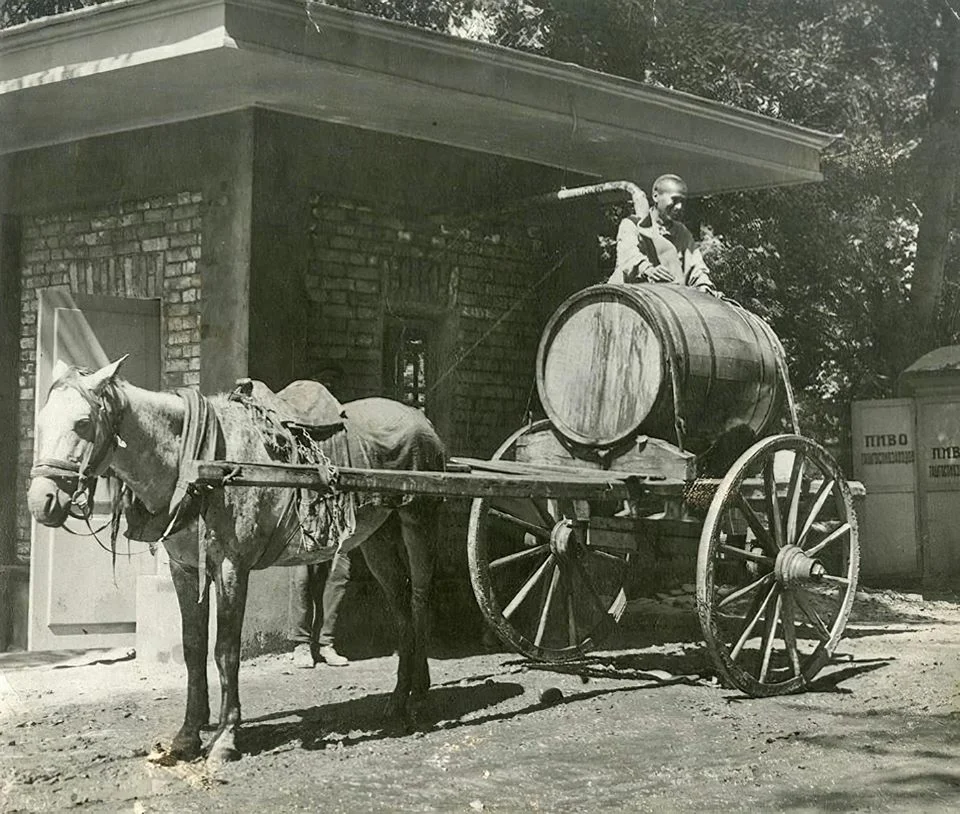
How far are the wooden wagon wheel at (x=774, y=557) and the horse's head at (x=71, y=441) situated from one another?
309cm

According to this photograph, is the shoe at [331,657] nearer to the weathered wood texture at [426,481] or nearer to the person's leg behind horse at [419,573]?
the person's leg behind horse at [419,573]

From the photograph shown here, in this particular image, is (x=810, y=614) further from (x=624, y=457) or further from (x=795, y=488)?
(x=624, y=457)

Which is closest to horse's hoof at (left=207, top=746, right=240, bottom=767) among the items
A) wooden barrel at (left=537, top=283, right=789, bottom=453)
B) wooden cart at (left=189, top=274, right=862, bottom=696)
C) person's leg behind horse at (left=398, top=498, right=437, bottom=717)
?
person's leg behind horse at (left=398, top=498, right=437, bottom=717)

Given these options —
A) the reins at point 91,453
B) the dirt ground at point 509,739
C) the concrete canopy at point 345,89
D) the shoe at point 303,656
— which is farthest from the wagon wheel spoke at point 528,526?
the reins at point 91,453

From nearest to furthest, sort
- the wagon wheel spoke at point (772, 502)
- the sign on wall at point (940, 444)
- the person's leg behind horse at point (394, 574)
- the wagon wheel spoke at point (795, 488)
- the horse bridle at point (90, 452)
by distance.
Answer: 1. the horse bridle at point (90, 452)
2. the person's leg behind horse at point (394, 574)
3. the wagon wheel spoke at point (772, 502)
4. the wagon wheel spoke at point (795, 488)
5. the sign on wall at point (940, 444)

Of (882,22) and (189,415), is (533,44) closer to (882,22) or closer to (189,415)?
(882,22)

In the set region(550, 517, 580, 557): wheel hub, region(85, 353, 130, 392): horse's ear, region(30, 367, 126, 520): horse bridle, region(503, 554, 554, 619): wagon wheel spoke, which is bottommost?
region(503, 554, 554, 619): wagon wheel spoke

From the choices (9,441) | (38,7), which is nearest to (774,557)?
(9,441)

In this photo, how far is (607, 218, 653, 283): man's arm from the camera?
8.06 m

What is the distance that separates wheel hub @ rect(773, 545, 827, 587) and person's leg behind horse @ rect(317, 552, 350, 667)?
9.12 ft

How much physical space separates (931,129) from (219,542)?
1031 centimetres

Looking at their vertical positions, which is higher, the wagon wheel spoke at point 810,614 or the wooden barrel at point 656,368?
the wooden barrel at point 656,368

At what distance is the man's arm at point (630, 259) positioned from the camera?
26.5 feet

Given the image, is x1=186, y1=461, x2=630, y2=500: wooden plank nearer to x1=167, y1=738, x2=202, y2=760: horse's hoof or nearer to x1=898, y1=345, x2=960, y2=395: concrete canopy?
x1=167, y1=738, x2=202, y2=760: horse's hoof
